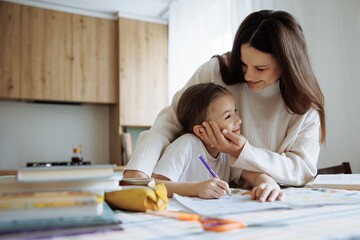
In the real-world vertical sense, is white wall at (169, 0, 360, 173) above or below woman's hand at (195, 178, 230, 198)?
above

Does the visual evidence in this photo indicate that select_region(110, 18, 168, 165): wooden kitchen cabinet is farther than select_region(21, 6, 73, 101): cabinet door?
Yes

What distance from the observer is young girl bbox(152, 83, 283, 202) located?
40.7 inches

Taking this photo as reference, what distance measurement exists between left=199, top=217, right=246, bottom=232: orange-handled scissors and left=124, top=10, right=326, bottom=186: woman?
0.56m

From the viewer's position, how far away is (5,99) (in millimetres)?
3479

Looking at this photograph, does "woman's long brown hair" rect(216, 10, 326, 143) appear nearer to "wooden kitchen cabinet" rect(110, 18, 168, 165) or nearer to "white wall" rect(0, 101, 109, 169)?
"wooden kitchen cabinet" rect(110, 18, 168, 165)

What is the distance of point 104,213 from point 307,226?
280 mm

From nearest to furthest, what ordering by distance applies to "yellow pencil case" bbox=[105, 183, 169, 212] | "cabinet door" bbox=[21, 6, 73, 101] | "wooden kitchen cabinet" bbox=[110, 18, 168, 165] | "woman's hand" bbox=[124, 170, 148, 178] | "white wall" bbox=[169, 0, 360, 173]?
"yellow pencil case" bbox=[105, 183, 169, 212], "woman's hand" bbox=[124, 170, 148, 178], "white wall" bbox=[169, 0, 360, 173], "cabinet door" bbox=[21, 6, 73, 101], "wooden kitchen cabinet" bbox=[110, 18, 168, 165]

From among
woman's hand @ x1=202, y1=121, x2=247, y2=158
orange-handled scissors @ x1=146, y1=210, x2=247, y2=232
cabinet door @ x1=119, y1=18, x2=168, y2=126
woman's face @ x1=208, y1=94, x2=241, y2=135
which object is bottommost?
orange-handled scissors @ x1=146, y1=210, x2=247, y2=232

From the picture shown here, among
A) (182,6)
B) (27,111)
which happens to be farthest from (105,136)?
(182,6)

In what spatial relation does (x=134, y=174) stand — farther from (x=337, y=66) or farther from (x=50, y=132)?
(x=50, y=132)

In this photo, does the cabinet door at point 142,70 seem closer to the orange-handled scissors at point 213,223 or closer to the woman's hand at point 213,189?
the woman's hand at point 213,189

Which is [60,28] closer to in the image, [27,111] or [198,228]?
[27,111]

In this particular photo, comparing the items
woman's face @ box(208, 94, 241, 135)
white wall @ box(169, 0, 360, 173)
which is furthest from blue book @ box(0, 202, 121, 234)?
white wall @ box(169, 0, 360, 173)

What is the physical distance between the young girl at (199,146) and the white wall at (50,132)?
2875mm
